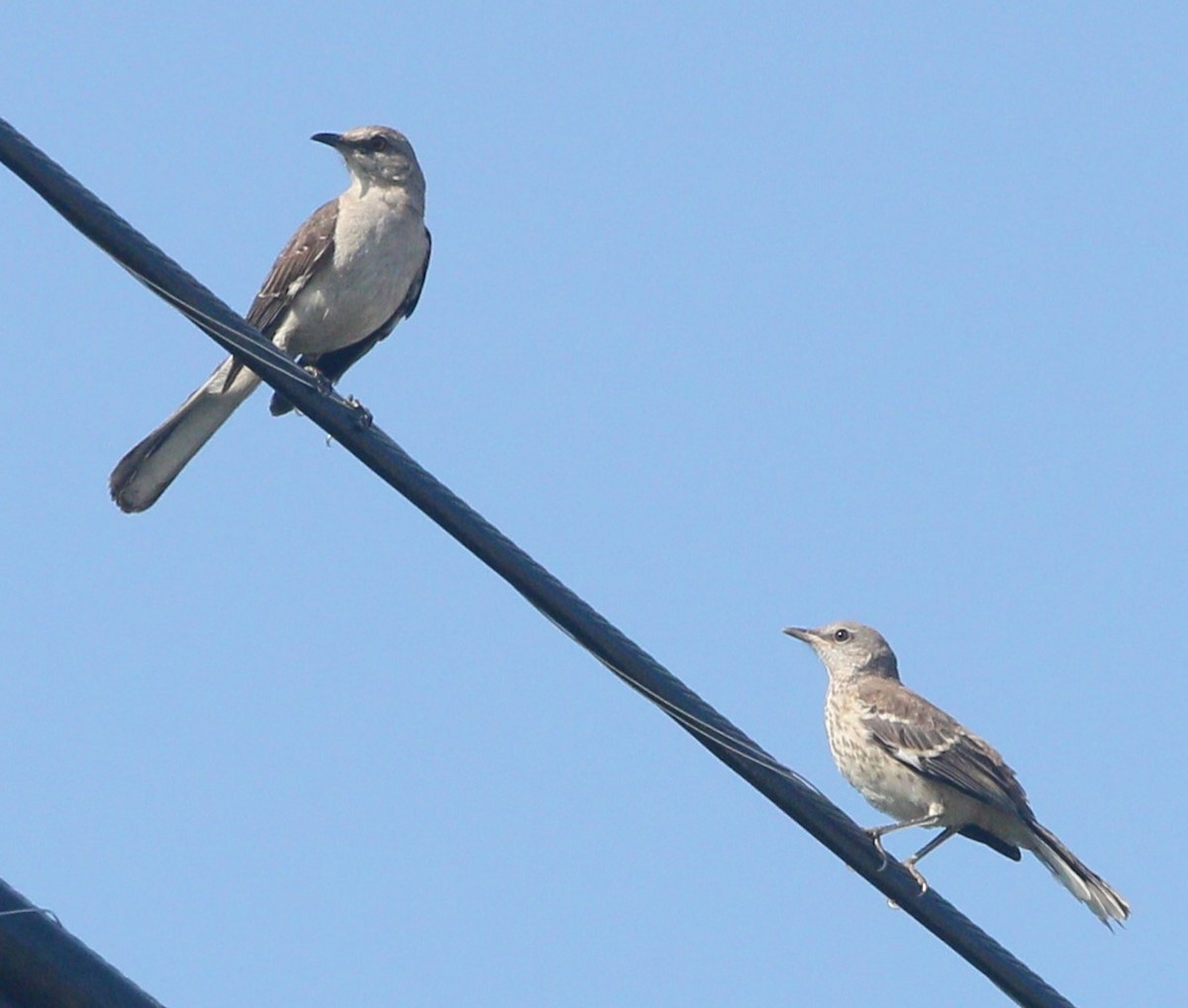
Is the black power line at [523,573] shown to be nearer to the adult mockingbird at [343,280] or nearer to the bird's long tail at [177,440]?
the bird's long tail at [177,440]

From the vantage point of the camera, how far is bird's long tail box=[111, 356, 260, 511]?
8430mm

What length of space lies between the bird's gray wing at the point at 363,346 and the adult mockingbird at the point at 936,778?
282 cm

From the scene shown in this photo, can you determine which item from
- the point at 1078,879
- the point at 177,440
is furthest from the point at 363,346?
the point at 1078,879

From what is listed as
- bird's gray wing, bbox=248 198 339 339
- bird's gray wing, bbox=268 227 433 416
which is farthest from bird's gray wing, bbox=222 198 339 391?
bird's gray wing, bbox=268 227 433 416

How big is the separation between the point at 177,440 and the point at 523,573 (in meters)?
4.14

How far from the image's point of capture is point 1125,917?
8.28 m

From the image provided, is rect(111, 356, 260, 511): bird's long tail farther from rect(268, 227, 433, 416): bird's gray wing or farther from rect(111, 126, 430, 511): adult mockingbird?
rect(268, 227, 433, 416): bird's gray wing

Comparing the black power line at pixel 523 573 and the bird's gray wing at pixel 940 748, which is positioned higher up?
the bird's gray wing at pixel 940 748

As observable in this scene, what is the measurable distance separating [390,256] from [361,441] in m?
4.48

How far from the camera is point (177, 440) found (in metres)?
8.64

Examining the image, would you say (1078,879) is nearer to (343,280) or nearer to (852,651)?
(852,651)

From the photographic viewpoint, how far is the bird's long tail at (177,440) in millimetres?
8430

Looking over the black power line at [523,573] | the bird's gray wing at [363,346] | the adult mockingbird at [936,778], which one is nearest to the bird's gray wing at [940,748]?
the adult mockingbird at [936,778]

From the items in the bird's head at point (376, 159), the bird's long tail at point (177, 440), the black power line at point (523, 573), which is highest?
the bird's head at point (376, 159)
